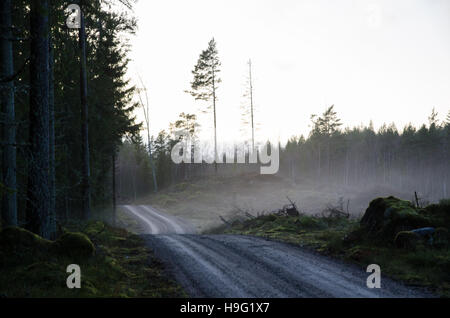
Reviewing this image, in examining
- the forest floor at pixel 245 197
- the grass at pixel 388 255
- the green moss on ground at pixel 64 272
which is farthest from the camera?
the forest floor at pixel 245 197

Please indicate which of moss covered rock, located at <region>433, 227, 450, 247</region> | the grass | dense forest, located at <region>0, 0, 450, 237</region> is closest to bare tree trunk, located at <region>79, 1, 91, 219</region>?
dense forest, located at <region>0, 0, 450, 237</region>

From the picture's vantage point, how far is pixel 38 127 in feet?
26.9

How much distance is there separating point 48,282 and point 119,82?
69.8 feet

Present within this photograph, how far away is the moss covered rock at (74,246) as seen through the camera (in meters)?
7.90

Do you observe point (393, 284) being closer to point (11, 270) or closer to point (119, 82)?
point (11, 270)

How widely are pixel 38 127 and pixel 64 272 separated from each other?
4149mm

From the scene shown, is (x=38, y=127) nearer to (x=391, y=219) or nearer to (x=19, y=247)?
(x=19, y=247)

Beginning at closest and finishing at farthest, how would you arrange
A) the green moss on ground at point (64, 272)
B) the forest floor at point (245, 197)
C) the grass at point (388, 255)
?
the green moss on ground at point (64, 272) → the grass at point (388, 255) → the forest floor at point (245, 197)

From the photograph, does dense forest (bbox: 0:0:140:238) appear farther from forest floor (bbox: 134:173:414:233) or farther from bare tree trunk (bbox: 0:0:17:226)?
forest floor (bbox: 134:173:414:233)

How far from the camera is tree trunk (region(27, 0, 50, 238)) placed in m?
8.11

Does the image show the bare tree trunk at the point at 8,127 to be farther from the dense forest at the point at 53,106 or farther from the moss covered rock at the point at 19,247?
the moss covered rock at the point at 19,247

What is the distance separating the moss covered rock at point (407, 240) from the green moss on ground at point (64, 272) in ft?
24.8


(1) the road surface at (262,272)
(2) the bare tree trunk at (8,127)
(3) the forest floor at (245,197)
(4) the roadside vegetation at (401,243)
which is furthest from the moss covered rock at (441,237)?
(3) the forest floor at (245,197)

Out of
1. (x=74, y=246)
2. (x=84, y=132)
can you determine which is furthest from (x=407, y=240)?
(x=84, y=132)
